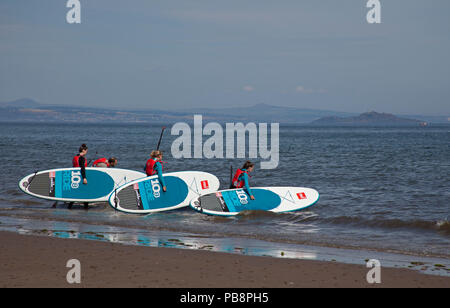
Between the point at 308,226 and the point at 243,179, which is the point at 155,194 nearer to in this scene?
the point at 243,179

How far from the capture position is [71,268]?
7.97m

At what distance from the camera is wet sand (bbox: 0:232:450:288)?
7340 mm

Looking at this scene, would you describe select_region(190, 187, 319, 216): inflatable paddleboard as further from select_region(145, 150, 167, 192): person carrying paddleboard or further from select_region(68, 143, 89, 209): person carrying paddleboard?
select_region(68, 143, 89, 209): person carrying paddleboard

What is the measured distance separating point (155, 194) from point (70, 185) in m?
2.70

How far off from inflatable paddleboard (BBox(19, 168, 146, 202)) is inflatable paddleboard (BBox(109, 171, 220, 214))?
118 cm

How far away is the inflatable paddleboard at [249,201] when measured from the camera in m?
14.8

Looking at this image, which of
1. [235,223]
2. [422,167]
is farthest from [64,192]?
[422,167]

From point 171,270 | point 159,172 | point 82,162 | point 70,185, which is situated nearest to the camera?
point 171,270

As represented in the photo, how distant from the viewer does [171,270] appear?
316 inches

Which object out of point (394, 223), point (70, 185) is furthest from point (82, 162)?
point (394, 223)

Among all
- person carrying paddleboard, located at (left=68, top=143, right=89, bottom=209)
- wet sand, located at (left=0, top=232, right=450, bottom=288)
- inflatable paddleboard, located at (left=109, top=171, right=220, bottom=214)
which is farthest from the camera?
person carrying paddleboard, located at (left=68, top=143, right=89, bottom=209)

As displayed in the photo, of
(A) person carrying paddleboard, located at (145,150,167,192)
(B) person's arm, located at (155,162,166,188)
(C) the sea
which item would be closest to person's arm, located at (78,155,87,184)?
(C) the sea
